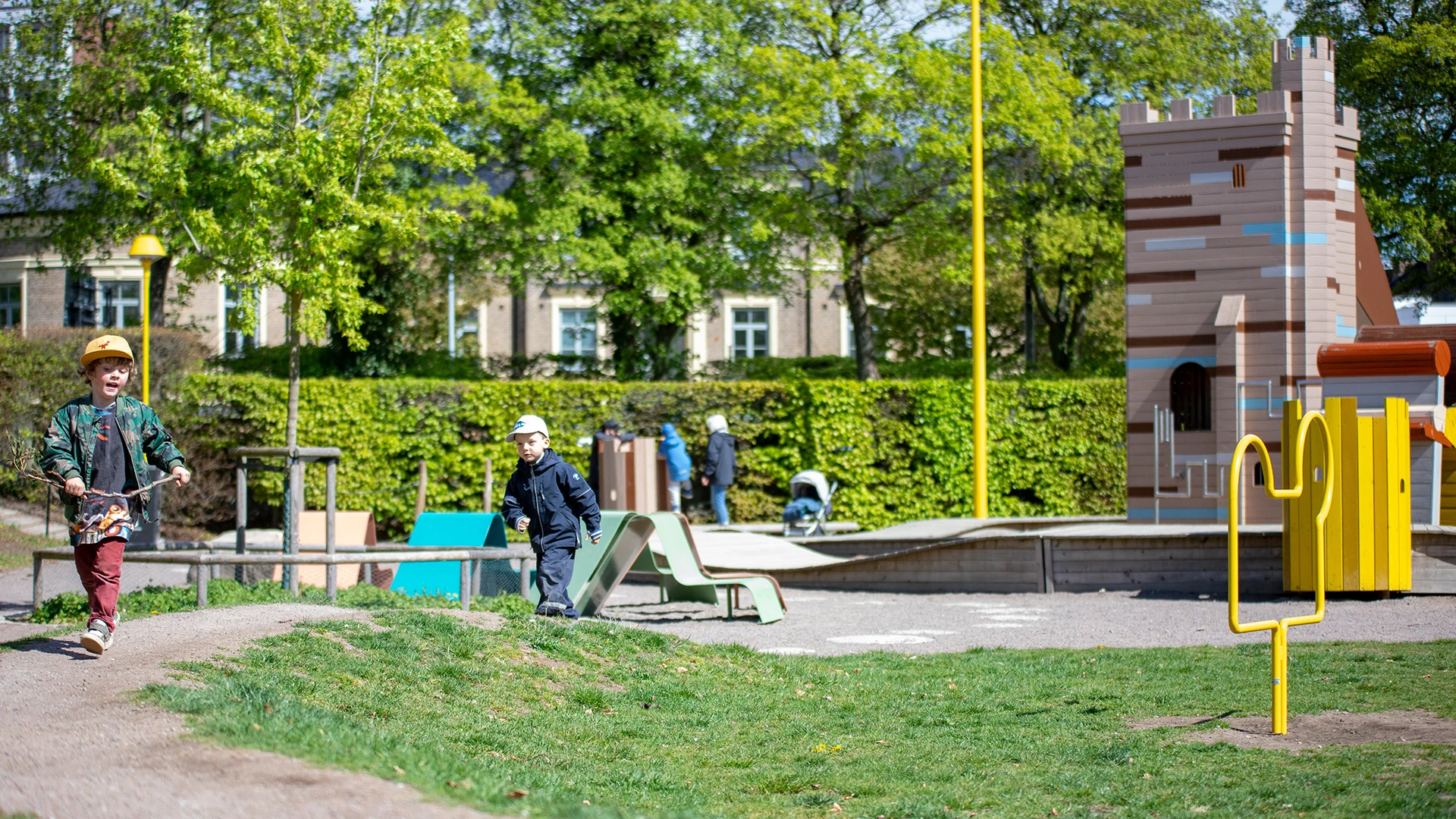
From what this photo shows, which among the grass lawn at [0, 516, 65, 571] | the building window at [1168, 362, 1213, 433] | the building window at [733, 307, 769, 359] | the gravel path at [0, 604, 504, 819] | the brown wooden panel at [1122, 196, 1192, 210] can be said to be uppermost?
the building window at [733, 307, 769, 359]

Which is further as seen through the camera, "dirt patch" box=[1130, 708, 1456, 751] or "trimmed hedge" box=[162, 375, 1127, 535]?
"trimmed hedge" box=[162, 375, 1127, 535]

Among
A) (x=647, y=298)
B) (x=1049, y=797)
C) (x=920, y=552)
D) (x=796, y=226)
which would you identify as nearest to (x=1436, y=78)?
(x=796, y=226)

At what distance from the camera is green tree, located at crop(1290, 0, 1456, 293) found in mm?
32094

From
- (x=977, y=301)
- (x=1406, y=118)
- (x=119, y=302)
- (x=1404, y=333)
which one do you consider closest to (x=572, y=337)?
(x=119, y=302)

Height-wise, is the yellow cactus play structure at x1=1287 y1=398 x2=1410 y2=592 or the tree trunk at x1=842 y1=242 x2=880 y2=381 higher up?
the tree trunk at x1=842 y1=242 x2=880 y2=381

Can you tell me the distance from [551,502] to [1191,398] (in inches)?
501

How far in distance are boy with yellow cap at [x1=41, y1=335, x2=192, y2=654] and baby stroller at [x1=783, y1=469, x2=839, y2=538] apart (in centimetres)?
1363

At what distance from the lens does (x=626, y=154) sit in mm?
29109

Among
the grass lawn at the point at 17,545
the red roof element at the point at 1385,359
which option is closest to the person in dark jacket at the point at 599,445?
the grass lawn at the point at 17,545

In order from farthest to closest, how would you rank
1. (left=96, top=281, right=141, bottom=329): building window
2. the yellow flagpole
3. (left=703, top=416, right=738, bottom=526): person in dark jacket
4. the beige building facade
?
(left=96, top=281, right=141, bottom=329): building window
the beige building facade
(left=703, top=416, right=738, bottom=526): person in dark jacket
the yellow flagpole

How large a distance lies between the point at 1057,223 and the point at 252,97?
16.6 metres

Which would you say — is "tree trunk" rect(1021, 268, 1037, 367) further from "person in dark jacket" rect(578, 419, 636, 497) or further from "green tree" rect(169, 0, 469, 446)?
"green tree" rect(169, 0, 469, 446)

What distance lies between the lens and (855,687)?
8.81m

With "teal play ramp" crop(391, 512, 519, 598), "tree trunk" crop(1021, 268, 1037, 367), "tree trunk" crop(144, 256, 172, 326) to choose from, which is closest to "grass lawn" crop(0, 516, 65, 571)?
"teal play ramp" crop(391, 512, 519, 598)
